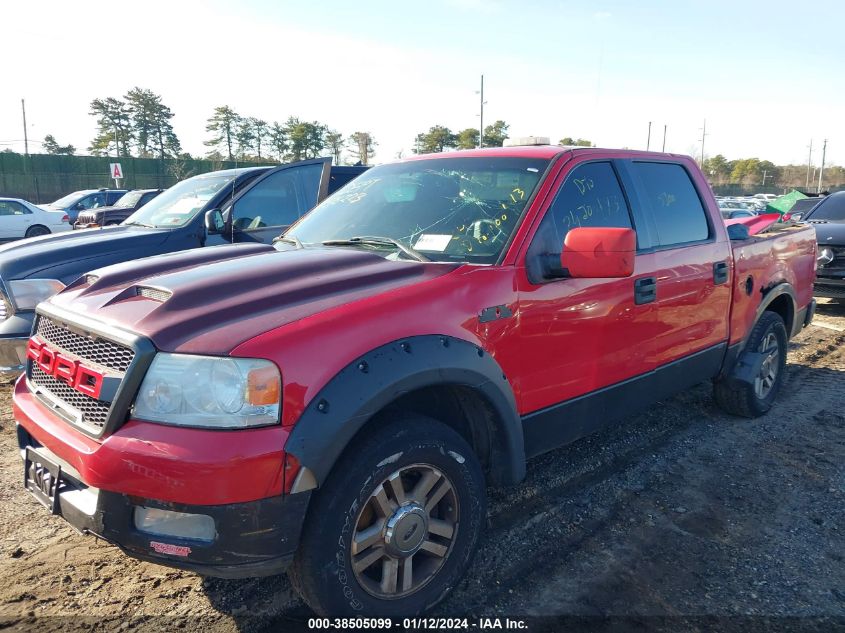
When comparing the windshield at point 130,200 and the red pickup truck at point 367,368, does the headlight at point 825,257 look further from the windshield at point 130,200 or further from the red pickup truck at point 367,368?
the windshield at point 130,200

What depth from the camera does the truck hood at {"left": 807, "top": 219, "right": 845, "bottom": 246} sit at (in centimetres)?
923

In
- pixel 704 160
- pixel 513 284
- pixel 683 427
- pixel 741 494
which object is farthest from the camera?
pixel 704 160

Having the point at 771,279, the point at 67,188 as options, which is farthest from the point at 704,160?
the point at 771,279

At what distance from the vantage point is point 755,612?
2.63 meters

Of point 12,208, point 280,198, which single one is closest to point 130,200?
point 12,208

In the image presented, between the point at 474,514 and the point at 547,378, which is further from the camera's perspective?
the point at 547,378

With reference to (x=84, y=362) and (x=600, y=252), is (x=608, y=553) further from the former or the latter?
(x=84, y=362)

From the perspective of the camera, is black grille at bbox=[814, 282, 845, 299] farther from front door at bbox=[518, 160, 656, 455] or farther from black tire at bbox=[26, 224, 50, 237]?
black tire at bbox=[26, 224, 50, 237]

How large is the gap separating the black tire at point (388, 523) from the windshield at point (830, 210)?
10625 millimetres

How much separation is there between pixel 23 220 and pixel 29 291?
15514 mm

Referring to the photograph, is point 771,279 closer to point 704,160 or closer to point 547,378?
point 547,378

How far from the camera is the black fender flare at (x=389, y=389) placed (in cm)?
208

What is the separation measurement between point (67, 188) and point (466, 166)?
46.2 m

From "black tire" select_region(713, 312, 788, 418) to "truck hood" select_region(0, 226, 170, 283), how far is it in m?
4.88
